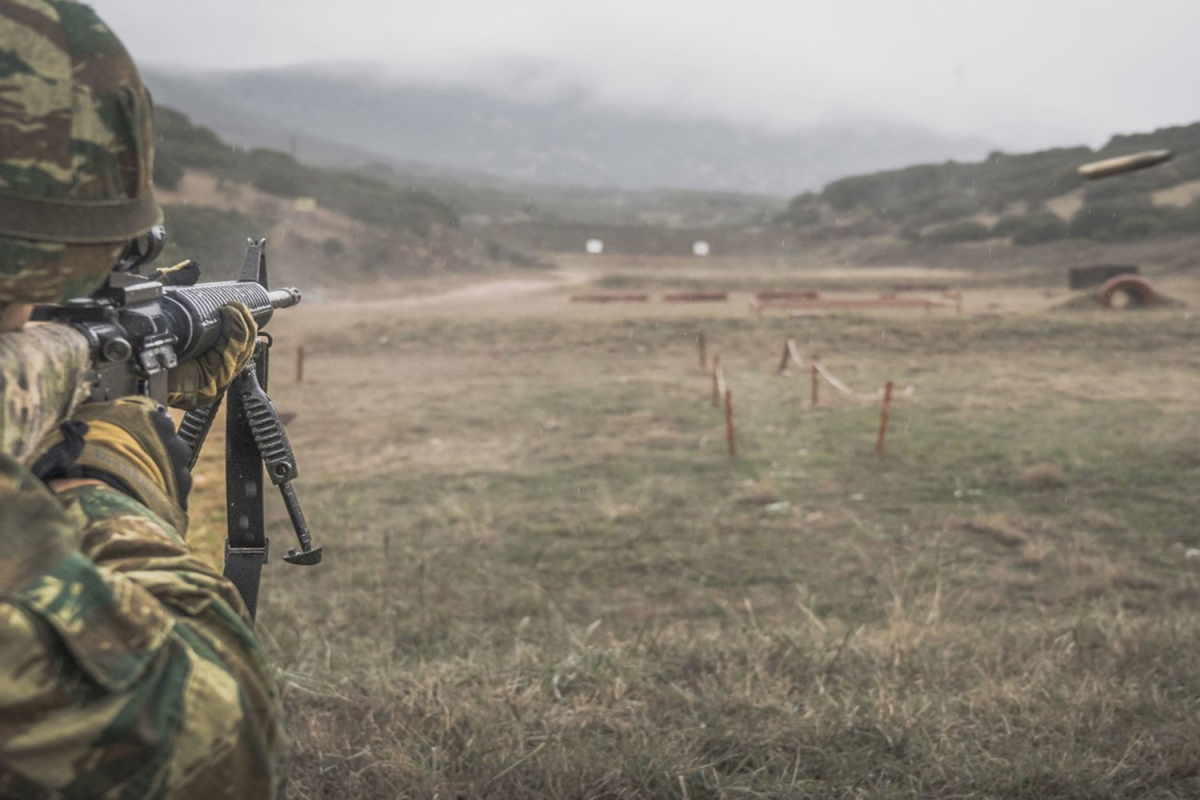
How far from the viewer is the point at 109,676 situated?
1.05 metres

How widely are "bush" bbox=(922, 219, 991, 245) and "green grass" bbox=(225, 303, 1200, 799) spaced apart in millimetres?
28592

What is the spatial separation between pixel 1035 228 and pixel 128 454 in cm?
4192

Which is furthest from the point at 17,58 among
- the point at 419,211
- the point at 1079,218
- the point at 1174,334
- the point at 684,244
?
the point at 684,244

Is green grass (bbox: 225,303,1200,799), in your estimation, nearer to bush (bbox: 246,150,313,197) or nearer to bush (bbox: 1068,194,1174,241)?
bush (bbox: 1068,194,1174,241)

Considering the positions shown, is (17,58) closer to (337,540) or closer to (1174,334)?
(337,540)

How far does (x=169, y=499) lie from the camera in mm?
1391

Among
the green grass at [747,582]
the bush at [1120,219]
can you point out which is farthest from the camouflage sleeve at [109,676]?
the bush at [1120,219]

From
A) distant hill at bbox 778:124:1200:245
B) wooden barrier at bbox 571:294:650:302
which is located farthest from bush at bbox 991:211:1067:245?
wooden barrier at bbox 571:294:650:302

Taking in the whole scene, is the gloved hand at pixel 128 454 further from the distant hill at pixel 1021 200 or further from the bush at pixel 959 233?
the bush at pixel 959 233

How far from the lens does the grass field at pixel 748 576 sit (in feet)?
8.84

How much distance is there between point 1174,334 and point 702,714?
1789 centimetres

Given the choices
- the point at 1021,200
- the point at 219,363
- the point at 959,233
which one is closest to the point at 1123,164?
the point at 219,363

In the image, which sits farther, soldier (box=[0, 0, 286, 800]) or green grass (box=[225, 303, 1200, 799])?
green grass (box=[225, 303, 1200, 799])

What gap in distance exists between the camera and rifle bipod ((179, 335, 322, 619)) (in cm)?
231
